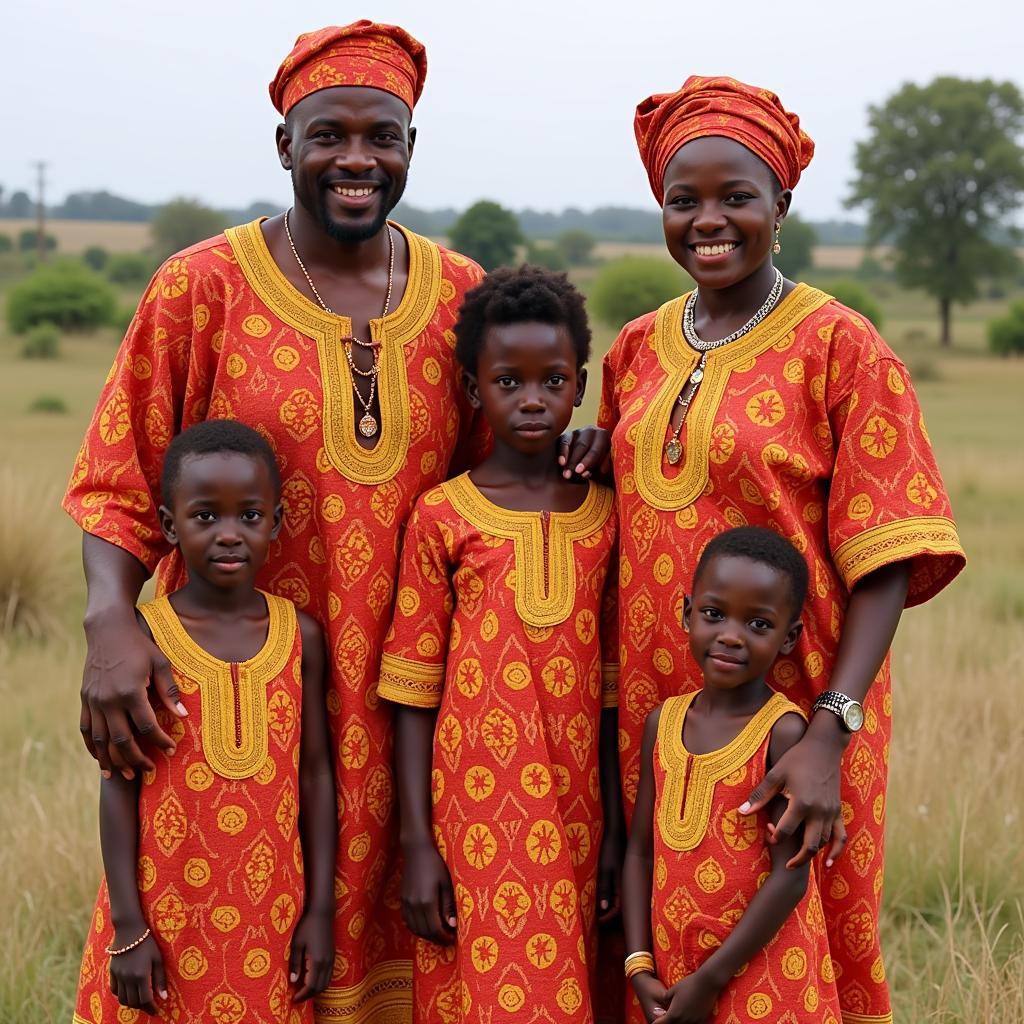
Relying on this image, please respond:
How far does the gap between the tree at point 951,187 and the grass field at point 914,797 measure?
3994cm

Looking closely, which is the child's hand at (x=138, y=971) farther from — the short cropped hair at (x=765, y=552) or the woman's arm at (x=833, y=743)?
the short cropped hair at (x=765, y=552)

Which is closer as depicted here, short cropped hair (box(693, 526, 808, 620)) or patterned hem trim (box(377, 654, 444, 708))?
short cropped hair (box(693, 526, 808, 620))

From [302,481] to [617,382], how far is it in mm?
795

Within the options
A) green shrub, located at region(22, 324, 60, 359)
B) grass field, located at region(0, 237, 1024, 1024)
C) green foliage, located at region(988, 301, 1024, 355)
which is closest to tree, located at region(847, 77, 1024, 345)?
green foliage, located at region(988, 301, 1024, 355)

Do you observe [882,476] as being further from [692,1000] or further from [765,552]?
[692,1000]

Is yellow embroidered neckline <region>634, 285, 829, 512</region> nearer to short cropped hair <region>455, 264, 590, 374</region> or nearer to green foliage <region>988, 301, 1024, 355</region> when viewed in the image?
short cropped hair <region>455, 264, 590, 374</region>

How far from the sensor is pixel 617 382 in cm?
318

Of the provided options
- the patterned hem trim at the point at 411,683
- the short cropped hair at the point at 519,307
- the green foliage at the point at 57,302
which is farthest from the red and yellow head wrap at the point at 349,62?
the green foliage at the point at 57,302

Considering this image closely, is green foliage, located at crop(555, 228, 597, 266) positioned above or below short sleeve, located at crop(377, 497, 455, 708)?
above

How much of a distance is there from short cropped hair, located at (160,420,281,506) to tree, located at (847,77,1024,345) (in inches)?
1847

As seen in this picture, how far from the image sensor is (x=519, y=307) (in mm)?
2900

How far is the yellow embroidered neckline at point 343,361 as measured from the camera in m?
2.96

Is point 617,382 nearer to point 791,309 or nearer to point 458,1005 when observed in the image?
point 791,309

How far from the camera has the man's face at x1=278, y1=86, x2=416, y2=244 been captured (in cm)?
291
